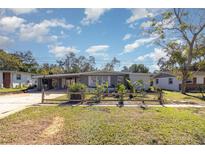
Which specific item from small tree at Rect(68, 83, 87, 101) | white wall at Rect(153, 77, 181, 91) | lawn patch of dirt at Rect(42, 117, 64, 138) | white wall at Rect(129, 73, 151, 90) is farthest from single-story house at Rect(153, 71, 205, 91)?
lawn patch of dirt at Rect(42, 117, 64, 138)

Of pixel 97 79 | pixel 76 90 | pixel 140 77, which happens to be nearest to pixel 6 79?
pixel 97 79

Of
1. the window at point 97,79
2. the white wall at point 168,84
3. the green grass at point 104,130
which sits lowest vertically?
the green grass at point 104,130

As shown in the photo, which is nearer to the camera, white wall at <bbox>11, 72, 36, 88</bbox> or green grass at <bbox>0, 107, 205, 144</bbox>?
green grass at <bbox>0, 107, 205, 144</bbox>

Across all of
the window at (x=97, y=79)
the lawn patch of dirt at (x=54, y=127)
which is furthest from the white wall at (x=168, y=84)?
the lawn patch of dirt at (x=54, y=127)

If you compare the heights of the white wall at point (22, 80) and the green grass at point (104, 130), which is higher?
the white wall at point (22, 80)

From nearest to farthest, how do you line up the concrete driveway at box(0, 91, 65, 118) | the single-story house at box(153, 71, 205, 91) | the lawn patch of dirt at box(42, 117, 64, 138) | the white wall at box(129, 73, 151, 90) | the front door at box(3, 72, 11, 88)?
the lawn patch of dirt at box(42, 117, 64, 138), the concrete driveway at box(0, 91, 65, 118), the white wall at box(129, 73, 151, 90), the front door at box(3, 72, 11, 88), the single-story house at box(153, 71, 205, 91)

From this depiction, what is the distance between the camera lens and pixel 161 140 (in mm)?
5289

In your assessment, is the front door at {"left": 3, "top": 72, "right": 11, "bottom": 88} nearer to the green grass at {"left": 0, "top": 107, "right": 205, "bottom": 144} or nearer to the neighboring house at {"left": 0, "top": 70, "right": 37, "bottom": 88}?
the neighboring house at {"left": 0, "top": 70, "right": 37, "bottom": 88}

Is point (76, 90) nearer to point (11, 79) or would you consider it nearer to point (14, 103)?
point (14, 103)

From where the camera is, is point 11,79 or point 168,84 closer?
point 11,79

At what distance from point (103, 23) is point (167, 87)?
981 inches

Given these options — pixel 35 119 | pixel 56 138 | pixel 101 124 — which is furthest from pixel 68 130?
pixel 35 119

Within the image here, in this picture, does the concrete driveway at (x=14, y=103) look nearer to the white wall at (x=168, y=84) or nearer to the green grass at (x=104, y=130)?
the green grass at (x=104, y=130)
